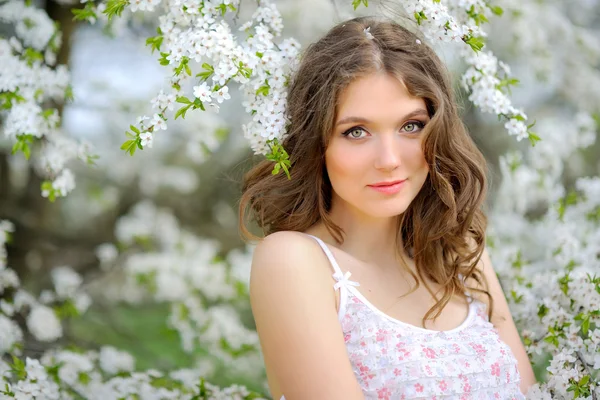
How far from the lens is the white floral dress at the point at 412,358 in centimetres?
180

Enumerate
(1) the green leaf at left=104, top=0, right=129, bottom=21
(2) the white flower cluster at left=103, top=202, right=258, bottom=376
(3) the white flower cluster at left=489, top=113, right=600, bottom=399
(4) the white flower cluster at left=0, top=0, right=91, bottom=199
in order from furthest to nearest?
(2) the white flower cluster at left=103, top=202, right=258, bottom=376 → (4) the white flower cluster at left=0, top=0, right=91, bottom=199 → (3) the white flower cluster at left=489, top=113, right=600, bottom=399 → (1) the green leaf at left=104, top=0, right=129, bottom=21

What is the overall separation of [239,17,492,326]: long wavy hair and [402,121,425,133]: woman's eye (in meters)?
0.03

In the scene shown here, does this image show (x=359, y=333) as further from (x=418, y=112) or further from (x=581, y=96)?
(x=581, y=96)

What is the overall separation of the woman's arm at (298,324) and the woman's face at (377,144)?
21 centimetres

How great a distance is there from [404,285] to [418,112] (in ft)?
1.59

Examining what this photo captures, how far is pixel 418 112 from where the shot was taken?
1.89 m

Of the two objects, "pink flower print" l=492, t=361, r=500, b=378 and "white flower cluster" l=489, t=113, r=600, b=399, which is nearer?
"pink flower print" l=492, t=361, r=500, b=378

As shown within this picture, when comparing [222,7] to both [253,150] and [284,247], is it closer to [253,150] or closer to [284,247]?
[253,150]

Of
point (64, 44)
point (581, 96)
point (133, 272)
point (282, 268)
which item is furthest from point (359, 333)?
point (581, 96)

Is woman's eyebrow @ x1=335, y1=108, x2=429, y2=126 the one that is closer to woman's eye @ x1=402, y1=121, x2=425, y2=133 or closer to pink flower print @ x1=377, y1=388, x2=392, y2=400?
woman's eye @ x1=402, y1=121, x2=425, y2=133

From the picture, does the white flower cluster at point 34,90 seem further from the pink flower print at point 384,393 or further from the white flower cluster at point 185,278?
the white flower cluster at point 185,278

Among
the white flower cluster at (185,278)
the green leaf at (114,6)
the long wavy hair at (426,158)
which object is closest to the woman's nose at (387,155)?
the long wavy hair at (426,158)

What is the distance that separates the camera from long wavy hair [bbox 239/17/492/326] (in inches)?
74.4

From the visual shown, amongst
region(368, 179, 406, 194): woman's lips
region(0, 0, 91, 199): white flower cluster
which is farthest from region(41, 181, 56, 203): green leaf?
region(368, 179, 406, 194): woman's lips
